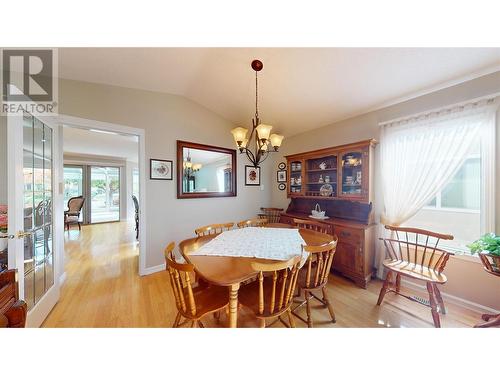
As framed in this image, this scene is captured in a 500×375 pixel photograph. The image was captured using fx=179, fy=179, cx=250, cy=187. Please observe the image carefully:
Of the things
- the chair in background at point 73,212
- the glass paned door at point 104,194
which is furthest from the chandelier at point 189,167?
the glass paned door at point 104,194

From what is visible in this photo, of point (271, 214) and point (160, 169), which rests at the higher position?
point (160, 169)

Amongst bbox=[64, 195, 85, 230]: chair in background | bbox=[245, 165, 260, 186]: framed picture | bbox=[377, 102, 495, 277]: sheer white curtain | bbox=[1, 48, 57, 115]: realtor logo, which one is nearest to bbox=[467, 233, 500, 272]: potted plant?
bbox=[377, 102, 495, 277]: sheer white curtain

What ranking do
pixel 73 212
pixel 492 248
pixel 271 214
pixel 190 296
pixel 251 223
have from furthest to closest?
pixel 73 212, pixel 271 214, pixel 251 223, pixel 492 248, pixel 190 296

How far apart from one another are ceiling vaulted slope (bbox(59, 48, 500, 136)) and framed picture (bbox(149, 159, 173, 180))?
3.32 ft

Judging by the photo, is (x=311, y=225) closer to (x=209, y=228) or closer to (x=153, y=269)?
(x=209, y=228)

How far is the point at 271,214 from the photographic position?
3529 millimetres

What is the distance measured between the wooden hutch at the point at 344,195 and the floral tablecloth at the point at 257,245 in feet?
2.78

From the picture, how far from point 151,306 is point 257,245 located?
1.29 meters

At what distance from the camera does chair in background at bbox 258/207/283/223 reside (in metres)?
3.46

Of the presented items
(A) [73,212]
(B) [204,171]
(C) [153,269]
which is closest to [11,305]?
(C) [153,269]
